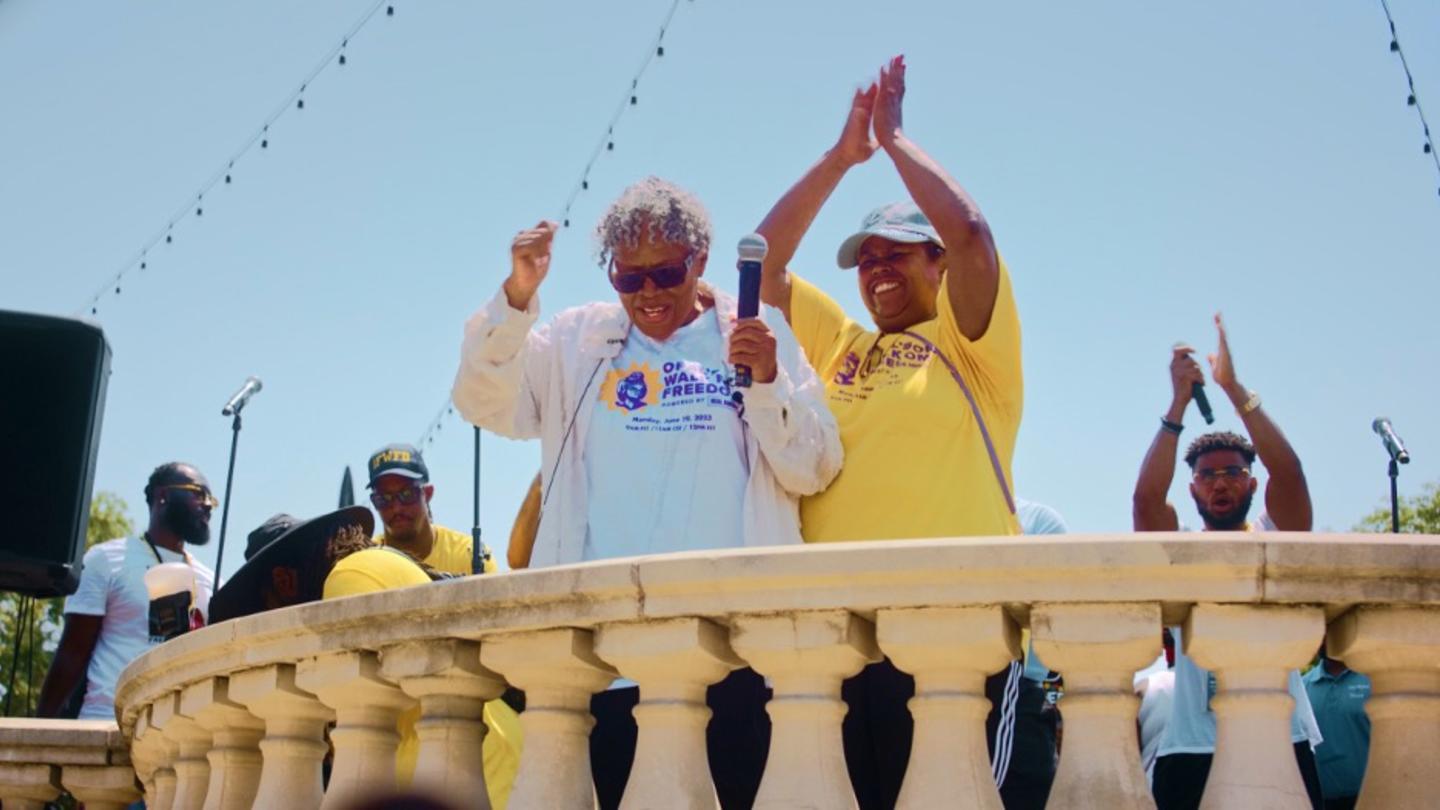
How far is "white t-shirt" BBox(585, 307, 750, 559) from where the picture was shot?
536cm

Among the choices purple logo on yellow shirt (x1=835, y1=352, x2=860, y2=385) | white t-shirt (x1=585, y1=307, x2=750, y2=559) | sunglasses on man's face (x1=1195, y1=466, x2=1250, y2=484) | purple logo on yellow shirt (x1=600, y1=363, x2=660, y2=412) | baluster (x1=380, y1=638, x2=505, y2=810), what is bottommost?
baluster (x1=380, y1=638, x2=505, y2=810)

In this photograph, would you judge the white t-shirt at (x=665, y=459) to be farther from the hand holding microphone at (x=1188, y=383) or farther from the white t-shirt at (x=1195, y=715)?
the hand holding microphone at (x=1188, y=383)

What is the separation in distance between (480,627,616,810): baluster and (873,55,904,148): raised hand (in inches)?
98.3

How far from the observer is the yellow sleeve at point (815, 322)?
627 cm

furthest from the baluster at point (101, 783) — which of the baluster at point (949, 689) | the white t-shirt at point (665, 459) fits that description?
the baluster at point (949, 689)

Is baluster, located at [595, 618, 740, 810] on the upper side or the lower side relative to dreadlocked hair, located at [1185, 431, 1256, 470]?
lower

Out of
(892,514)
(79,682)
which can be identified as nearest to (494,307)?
(892,514)

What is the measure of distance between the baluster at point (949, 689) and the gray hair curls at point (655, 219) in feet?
7.01

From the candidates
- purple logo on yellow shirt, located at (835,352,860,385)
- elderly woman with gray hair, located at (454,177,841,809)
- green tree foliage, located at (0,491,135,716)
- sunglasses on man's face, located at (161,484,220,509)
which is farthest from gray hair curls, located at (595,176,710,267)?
green tree foliage, located at (0,491,135,716)

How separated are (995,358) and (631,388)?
1.05 meters

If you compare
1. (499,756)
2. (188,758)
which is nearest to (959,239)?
(499,756)

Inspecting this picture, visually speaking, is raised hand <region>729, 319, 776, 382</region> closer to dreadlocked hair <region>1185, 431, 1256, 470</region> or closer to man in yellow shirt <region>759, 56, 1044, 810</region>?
man in yellow shirt <region>759, 56, 1044, 810</region>

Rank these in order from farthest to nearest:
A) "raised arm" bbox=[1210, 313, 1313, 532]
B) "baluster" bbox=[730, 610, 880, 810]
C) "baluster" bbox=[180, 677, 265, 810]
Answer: "raised arm" bbox=[1210, 313, 1313, 532] → "baluster" bbox=[180, 677, 265, 810] → "baluster" bbox=[730, 610, 880, 810]

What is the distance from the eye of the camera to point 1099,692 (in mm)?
3762
